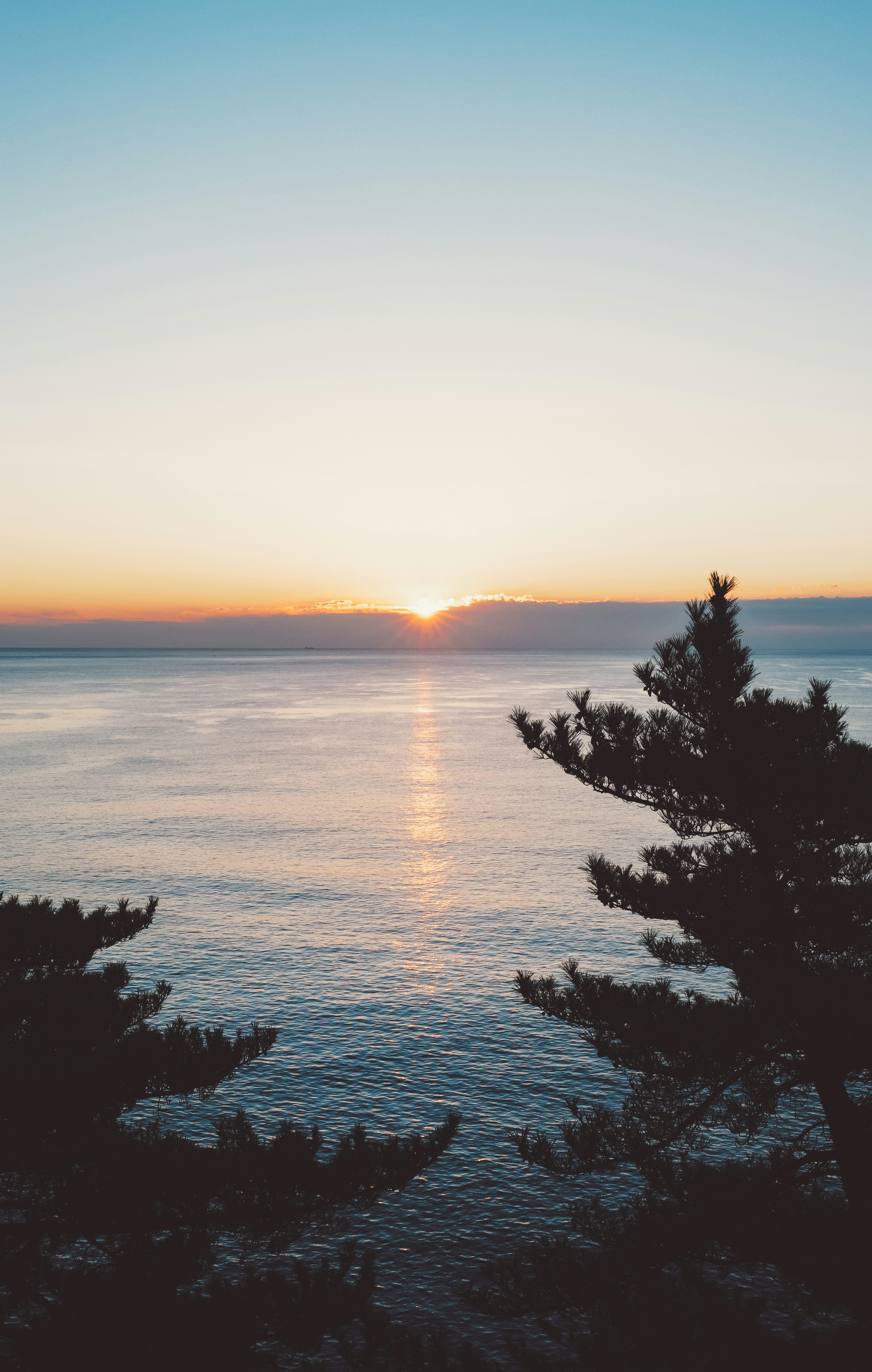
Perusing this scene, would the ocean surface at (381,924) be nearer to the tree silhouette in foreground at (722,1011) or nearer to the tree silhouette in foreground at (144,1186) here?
the tree silhouette in foreground at (722,1011)

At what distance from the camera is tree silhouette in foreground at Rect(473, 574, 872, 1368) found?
1173 cm

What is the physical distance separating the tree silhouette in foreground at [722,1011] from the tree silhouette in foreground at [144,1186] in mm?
2715

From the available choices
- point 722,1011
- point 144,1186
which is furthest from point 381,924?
point 144,1186

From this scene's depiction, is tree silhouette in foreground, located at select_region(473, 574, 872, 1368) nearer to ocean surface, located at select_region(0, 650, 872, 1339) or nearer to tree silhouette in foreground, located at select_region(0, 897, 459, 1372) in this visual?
tree silhouette in foreground, located at select_region(0, 897, 459, 1372)

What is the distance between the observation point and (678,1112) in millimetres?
14172

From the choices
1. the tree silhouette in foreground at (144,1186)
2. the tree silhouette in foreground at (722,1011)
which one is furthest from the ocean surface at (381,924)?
the tree silhouette in foreground at (144,1186)

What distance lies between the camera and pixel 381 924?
145ft

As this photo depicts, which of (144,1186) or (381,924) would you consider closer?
(144,1186)

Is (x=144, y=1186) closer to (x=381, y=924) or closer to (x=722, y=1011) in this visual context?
(x=722, y=1011)

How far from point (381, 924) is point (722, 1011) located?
3208cm

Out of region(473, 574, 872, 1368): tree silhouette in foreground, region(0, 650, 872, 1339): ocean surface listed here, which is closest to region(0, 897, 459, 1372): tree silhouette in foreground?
region(473, 574, 872, 1368): tree silhouette in foreground

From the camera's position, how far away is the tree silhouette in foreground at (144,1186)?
36.4 ft

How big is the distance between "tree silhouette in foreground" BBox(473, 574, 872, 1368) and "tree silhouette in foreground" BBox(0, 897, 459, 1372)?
2715mm

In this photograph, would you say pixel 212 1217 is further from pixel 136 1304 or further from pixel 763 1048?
pixel 763 1048
